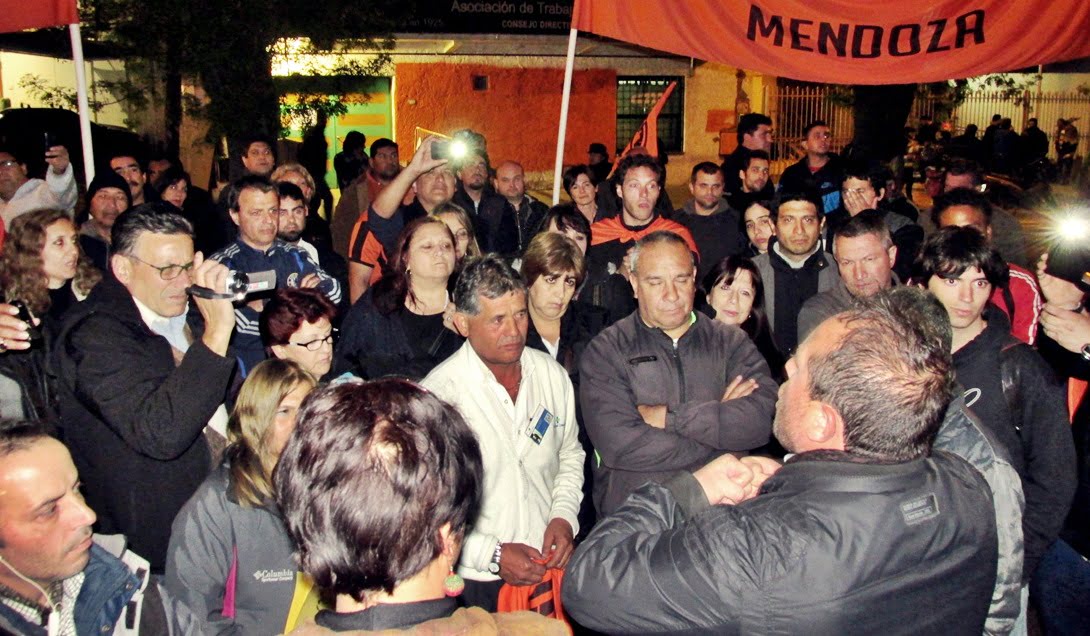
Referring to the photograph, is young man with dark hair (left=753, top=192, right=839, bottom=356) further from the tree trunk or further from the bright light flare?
the tree trunk

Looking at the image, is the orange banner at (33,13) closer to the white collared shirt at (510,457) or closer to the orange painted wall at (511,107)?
the white collared shirt at (510,457)

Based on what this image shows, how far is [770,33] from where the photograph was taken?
6.47 meters

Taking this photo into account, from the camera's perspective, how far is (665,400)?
409cm

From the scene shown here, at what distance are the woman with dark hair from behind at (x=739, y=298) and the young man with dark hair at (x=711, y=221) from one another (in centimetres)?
199

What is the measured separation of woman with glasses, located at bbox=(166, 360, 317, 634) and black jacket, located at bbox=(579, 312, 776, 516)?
1438mm

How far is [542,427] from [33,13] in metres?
4.27

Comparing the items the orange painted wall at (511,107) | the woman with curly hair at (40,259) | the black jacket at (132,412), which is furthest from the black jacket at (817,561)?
the orange painted wall at (511,107)

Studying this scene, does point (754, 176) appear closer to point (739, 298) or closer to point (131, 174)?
point (739, 298)

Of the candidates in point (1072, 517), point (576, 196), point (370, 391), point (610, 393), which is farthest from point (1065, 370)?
point (576, 196)

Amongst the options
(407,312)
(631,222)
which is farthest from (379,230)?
(631,222)

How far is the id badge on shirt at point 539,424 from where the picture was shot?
13.0 ft

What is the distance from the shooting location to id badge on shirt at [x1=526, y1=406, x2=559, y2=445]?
156 inches

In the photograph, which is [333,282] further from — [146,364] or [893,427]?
[893,427]

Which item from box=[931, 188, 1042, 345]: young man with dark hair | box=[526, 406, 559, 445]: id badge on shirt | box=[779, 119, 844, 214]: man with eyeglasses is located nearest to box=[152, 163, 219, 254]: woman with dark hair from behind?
box=[526, 406, 559, 445]: id badge on shirt
